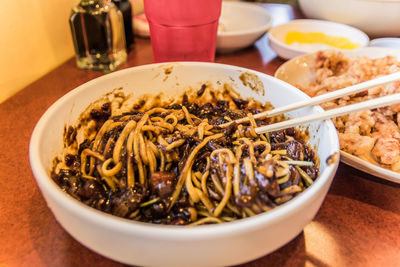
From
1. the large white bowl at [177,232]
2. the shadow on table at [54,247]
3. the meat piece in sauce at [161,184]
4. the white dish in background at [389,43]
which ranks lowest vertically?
the shadow on table at [54,247]

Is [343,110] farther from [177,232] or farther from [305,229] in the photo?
[177,232]

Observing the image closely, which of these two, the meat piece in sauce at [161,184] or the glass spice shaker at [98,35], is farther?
the glass spice shaker at [98,35]

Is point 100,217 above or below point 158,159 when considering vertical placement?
above

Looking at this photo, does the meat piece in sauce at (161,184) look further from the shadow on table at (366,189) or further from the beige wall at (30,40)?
the beige wall at (30,40)

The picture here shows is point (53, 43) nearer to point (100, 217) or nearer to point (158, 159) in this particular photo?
point (158, 159)

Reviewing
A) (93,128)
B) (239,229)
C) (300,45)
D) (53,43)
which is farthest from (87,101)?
(300,45)

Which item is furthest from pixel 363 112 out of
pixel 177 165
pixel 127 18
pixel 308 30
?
pixel 127 18

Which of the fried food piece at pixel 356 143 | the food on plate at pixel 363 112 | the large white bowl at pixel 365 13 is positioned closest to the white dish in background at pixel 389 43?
the large white bowl at pixel 365 13
